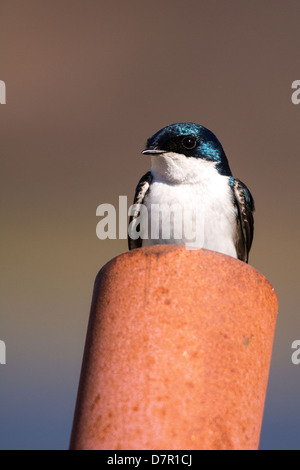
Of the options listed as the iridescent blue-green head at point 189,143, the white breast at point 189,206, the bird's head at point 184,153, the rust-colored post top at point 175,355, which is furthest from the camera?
the iridescent blue-green head at point 189,143

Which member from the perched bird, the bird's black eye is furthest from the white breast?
the bird's black eye

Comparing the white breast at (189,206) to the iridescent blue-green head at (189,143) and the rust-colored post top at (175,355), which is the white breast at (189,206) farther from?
the rust-colored post top at (175,355)

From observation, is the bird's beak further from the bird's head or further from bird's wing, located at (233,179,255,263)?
bird's wing, located at (233,179,255,263)

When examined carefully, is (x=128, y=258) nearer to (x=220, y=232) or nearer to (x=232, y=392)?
(x=232, y=392)

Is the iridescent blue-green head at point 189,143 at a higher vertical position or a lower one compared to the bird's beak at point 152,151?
higher

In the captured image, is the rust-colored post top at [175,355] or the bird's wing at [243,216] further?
the bird's wing at [243,216]

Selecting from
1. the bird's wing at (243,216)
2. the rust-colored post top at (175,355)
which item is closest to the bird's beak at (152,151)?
the bird's wing at (243,216)

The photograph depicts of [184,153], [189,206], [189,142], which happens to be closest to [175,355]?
[189,206]
